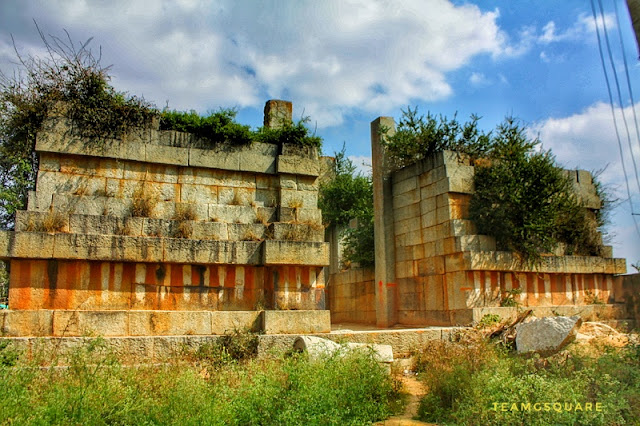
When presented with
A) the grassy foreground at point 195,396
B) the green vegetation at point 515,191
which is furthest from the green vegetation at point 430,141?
the grassy foreground at point 195,396

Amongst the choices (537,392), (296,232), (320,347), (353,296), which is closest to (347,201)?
(353,296)

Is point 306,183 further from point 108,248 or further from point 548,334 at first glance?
point 548,334

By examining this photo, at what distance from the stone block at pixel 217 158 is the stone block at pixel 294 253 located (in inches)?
64.5

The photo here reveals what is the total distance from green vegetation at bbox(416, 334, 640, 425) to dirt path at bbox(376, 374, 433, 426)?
0.19m

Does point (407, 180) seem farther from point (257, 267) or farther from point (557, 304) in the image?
point (257, 267)

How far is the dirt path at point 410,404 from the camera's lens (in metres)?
5.89

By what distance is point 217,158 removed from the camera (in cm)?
943

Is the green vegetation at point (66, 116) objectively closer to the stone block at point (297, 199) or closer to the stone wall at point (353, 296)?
the stone block at point (297, 199)

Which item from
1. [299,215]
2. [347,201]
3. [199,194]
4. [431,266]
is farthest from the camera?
[347,201]

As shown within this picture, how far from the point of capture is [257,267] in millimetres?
9055

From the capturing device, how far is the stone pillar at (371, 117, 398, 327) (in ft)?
43.8

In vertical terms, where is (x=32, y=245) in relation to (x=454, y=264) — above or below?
above

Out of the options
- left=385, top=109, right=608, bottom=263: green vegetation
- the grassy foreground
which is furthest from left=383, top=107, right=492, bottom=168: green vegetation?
the grassy foreground

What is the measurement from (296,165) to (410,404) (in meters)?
4.69
